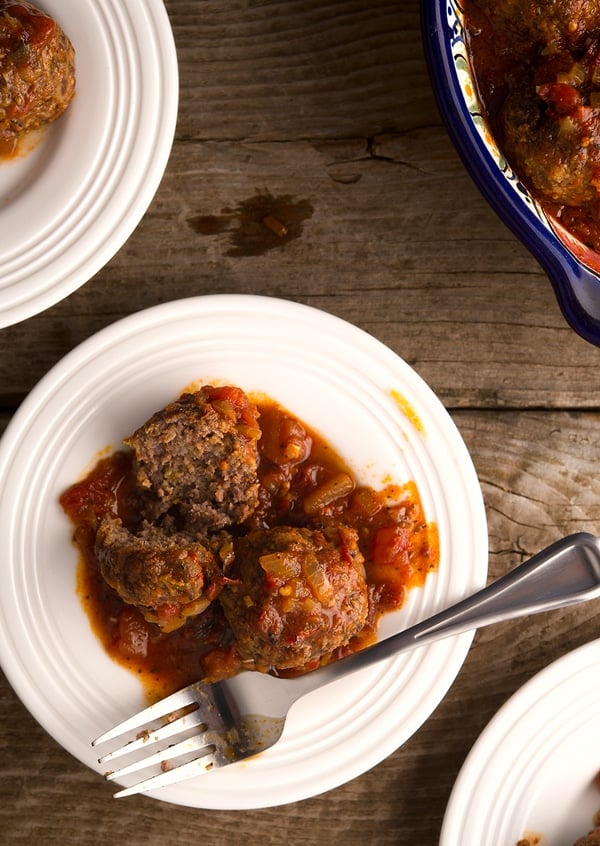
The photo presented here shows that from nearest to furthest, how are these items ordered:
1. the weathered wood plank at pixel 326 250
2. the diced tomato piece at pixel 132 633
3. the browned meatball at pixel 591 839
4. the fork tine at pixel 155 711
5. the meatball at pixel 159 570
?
1. the meatball at pixel 159 570
2. the fork tine at pixel 155 711
3. the diced tomato piece at pixel 132 633
4. the browned meatball at pixel 591 839
5. the weathered wood plank at pixel 326 250

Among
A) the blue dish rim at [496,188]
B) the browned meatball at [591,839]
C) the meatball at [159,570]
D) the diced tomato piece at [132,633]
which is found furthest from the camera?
the browned meatball at [591,839]

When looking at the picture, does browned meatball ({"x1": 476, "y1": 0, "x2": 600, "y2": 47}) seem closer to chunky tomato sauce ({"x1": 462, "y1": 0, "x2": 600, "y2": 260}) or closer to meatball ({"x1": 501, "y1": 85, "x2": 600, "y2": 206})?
chunky tomato sauce ({"x1": 462, "y1": 0, "x2": 600, "y2": 260})

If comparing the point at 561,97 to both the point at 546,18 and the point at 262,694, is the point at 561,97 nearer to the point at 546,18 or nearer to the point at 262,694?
the point at 546,18

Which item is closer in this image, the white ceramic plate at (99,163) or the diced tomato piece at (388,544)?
the white ceramic plate at (99,163)

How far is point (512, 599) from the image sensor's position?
301 cm

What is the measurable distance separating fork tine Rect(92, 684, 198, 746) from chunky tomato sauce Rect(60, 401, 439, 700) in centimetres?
8

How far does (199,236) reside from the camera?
10.8 ft

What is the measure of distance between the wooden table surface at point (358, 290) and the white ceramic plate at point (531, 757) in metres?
0.22

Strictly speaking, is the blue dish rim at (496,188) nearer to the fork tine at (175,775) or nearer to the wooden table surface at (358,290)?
the wooden table surface at (358,290)

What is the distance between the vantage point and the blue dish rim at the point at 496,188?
2.62 metres

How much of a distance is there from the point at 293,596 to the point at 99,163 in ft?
5.17

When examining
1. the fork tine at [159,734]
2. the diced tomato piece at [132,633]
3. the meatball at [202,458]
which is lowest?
the fork tine at [159,734]

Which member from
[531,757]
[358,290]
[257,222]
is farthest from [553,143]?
[531,757]

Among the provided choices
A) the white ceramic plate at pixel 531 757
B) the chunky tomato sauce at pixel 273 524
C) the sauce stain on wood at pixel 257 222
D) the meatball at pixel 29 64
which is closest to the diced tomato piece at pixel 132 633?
the chunky tomato sauce at pixel 273 524
